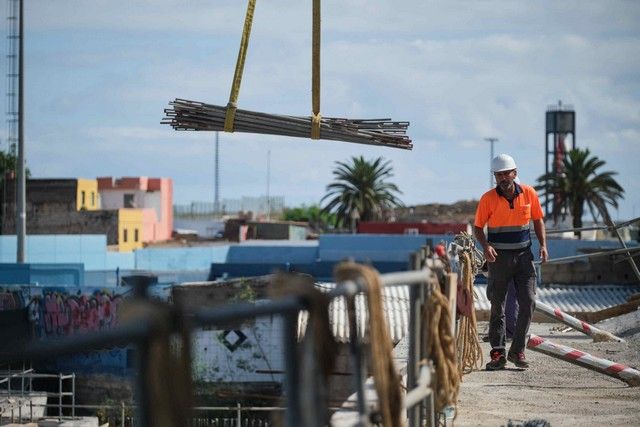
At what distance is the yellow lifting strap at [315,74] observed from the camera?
1057 centimetres

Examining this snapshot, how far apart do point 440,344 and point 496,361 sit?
443cm

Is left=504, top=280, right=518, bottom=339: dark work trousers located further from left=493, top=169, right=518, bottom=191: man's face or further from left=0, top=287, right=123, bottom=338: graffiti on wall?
left=0, top=287, right=123, bottom=338: graffiti on wall

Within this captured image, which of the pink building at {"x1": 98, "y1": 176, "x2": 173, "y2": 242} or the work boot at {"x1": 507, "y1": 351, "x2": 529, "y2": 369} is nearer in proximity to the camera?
the work boot at {"x1": 507, "y1": 351, "x2": 529, "y2": 369}

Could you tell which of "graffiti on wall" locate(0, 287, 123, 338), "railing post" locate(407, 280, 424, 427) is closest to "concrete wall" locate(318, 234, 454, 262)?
"graffiti on wall" locate(0, 287, 123, 338)

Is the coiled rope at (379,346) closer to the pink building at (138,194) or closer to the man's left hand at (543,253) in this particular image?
the man's left hand at (543,253)

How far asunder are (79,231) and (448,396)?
64.0 meters

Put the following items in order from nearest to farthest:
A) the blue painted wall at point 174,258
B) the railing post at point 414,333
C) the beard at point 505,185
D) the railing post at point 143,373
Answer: the railing post at point 143,373 < the railing post at point 414,333 < the beard at point 505,185 < the blue painted wall at point 174,258

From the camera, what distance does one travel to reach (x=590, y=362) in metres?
10.1

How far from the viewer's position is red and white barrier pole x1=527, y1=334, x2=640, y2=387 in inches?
393

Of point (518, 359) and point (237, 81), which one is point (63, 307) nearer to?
point (237, 81)

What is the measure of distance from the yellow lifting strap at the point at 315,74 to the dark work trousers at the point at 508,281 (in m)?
1.94

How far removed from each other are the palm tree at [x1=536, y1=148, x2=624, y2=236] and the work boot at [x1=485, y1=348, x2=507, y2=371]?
2330 inches

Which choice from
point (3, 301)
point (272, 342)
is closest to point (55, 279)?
point (3, 301)

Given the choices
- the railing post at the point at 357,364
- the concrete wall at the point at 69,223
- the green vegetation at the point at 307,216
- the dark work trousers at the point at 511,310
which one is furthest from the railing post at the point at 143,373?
the green vegetation at the point at 307,216
